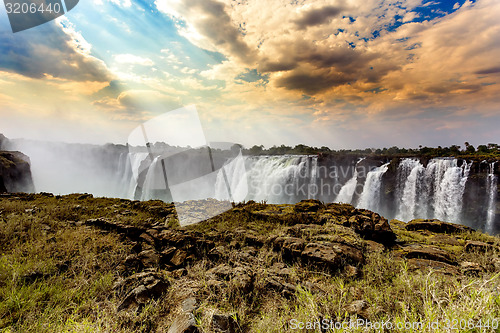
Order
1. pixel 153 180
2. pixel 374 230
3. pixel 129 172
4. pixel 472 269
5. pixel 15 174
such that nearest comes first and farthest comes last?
pixel 472 269 < pixel 374 230 < pixel 15 174 < pixel 153 180 < pixel 129 172

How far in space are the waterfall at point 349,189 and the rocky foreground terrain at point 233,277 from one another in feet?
57.1

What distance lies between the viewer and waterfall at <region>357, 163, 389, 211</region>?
2192 centimetres

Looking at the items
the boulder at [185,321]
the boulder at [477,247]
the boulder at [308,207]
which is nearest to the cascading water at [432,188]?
the boulder at [477,247]

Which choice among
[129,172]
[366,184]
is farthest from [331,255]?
[129,172]

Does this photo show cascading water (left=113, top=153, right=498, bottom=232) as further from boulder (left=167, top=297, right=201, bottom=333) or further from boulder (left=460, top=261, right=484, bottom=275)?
boulder (left=167, top=297, right=201, bottom=333)

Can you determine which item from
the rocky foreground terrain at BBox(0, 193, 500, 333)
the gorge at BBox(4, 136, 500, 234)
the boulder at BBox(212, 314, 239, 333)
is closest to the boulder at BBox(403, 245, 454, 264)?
the rocky foreground terrain at BBox(0, 193, 500, 333)

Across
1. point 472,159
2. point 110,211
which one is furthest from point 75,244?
point 472,159

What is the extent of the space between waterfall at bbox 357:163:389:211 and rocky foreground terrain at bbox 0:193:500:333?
15778 millimetres

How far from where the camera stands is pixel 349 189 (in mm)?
24625

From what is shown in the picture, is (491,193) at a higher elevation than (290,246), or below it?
below

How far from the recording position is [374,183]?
2206 centimetres

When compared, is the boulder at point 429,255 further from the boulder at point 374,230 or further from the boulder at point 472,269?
the boulder at point 374,230

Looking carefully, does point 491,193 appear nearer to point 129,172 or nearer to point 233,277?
point 233,277

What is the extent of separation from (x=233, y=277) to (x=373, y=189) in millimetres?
23093
